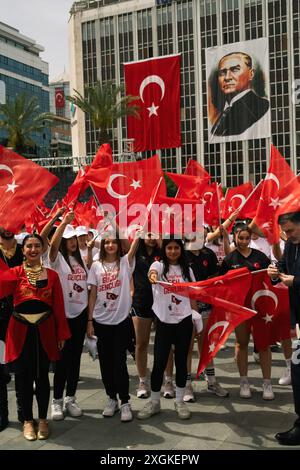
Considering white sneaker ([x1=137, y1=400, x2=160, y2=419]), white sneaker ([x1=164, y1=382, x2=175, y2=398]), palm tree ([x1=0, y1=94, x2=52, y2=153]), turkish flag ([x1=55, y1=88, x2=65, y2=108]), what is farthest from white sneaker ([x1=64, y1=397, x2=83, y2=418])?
turkish flag ([x1=55, y1=88, x2=65, y2=108])

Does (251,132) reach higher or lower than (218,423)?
higher

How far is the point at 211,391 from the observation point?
223 inches

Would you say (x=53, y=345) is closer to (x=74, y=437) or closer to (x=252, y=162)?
(x=74, y=437)

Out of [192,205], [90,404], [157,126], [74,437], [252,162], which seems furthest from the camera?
[252,162]

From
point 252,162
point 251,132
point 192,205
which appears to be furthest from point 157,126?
point 192,205

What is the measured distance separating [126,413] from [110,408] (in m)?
0.23

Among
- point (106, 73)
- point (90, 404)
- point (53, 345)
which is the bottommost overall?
point (90, 404)

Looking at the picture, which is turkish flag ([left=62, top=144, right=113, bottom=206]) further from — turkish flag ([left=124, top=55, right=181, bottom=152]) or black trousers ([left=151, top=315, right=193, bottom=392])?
turkish flag ([left=124, top=55, right=181, bottom=152])

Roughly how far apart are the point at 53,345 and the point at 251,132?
1906 inches

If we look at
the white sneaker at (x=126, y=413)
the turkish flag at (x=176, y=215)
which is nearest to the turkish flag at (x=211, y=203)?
the turkish flag at (x=176, y=215)

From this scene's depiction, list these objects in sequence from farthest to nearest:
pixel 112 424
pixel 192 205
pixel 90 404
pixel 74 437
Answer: pixel 192 205
pixel 90 404
pixel 112 424
pixel 74 437

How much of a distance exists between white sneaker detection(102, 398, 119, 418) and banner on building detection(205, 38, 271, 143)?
134 ft

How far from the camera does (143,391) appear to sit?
5574mm

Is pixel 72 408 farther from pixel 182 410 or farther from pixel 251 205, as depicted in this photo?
pixel 251 205
